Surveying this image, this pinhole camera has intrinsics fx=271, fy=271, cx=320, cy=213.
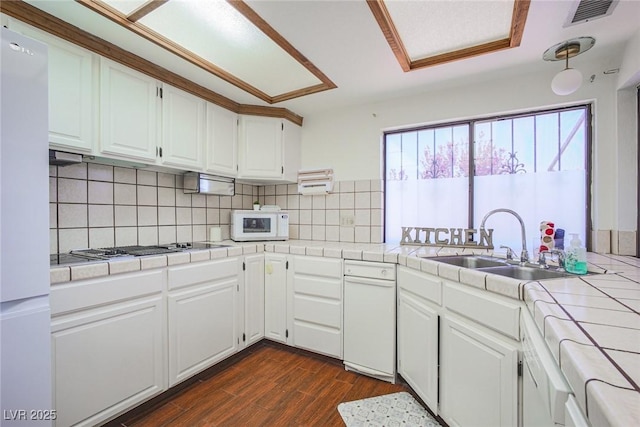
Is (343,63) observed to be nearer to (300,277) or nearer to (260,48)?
(260,48)

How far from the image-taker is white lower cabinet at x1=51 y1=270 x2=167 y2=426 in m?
1.25

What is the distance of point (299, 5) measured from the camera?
1.34 metres

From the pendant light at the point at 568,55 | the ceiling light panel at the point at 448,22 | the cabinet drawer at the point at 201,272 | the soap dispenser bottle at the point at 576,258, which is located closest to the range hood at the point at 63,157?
the cabinet drawer at the point at 201,272

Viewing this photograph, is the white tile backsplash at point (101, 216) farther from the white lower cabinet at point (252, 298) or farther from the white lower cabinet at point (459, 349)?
the white lower cabinet at point (459, 349)

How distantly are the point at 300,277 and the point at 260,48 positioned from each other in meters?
1.66

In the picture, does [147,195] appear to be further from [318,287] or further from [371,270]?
[371,270]

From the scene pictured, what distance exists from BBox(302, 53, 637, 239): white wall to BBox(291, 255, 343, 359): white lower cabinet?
3.21 feet

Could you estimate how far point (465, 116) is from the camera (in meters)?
2.19

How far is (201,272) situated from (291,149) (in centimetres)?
149

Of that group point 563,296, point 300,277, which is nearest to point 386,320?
point 300,277

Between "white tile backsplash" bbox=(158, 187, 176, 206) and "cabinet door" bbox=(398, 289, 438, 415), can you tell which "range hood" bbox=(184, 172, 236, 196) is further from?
"cabinet door" bbox=(398, 289, 438, 415)

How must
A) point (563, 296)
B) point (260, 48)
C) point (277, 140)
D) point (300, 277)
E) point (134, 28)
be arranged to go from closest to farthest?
1. point (563, 296)
2. point (134, 28)
3. point (260, 48)
4. point (300, 277)
5. point (277, 140)

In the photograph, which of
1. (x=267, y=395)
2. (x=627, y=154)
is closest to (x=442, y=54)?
(x=627, y=154)

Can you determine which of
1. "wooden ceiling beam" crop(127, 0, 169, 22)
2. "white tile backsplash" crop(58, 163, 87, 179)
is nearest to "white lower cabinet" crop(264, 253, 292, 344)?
"white tile backsplash" crop(58, 163, 87, 179)
